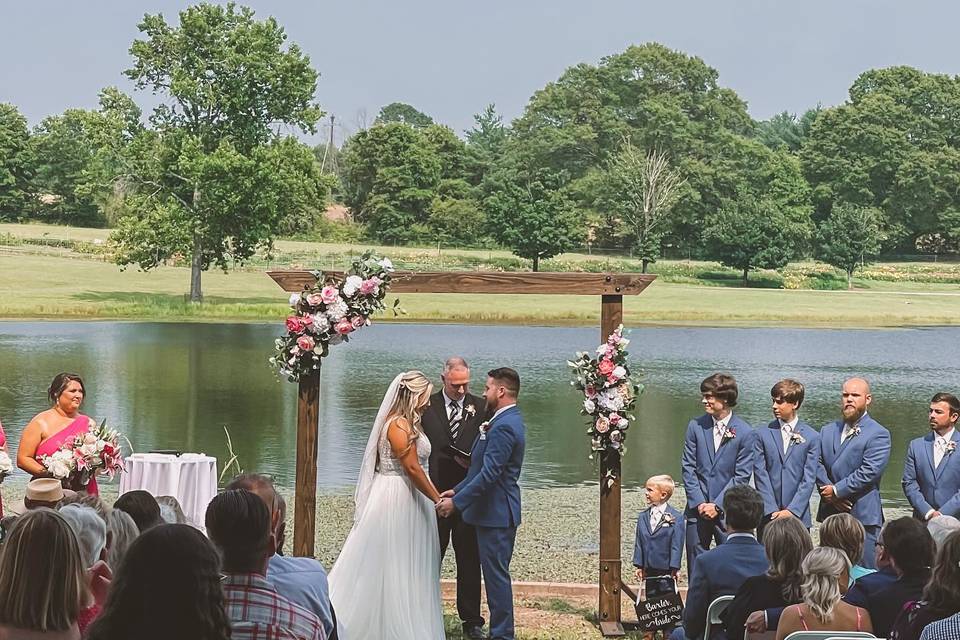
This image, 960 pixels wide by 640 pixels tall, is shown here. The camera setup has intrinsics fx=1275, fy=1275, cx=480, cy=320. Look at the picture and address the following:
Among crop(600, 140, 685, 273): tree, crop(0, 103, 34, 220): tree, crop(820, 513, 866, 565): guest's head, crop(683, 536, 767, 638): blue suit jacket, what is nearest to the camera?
crop(820, 513, 866, 565): guest's head

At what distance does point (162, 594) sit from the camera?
3234 mm

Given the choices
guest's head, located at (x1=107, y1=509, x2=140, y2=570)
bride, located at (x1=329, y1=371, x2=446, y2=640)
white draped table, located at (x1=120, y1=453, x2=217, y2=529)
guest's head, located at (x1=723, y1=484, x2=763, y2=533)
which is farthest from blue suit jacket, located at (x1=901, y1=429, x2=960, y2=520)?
guest's head, located at (x1=107, y1=509, x2=140, y2=570)

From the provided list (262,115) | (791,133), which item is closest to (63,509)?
(262,115)

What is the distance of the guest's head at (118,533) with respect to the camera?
460 cm

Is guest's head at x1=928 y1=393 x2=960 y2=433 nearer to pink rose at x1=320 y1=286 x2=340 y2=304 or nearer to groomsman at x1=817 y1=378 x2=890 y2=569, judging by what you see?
groomsman at x1=817 y1=378 x2=890 y2=569

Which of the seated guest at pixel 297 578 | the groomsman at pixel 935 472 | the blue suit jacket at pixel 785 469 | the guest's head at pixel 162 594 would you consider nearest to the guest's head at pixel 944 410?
the groomsman at pixel 935 472

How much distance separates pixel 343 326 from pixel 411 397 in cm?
120

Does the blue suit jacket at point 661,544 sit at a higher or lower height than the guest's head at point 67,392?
lower

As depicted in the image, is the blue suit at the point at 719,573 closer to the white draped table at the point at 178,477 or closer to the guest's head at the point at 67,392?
the white draped table at the point at 178,477

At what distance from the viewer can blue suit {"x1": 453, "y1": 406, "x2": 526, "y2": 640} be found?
7.89m

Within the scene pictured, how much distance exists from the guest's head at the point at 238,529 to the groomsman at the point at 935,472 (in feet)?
18.7

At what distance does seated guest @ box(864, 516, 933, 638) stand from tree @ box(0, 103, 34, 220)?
6881cm

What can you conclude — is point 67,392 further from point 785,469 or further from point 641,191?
point 641,191

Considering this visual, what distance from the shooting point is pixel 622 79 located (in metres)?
102
